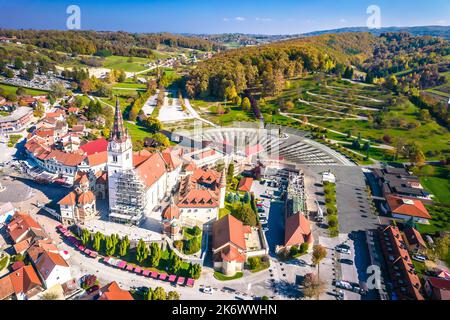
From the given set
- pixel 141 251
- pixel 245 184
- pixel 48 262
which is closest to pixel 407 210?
pixel 245 184

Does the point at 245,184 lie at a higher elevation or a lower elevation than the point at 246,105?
lower

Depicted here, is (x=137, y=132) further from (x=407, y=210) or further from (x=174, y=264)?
(x=407, y=210)

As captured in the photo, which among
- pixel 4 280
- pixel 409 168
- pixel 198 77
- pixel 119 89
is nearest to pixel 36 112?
pixel 119 89

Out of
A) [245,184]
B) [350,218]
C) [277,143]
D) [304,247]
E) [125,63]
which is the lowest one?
[304,247]

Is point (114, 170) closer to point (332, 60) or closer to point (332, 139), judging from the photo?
point (332, 139)

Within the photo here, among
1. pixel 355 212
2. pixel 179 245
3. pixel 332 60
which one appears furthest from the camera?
pixel 332 60
